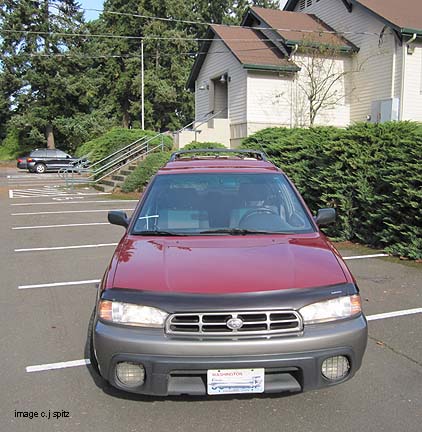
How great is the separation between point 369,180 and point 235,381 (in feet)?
21.5

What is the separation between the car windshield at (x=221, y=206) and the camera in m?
4.07

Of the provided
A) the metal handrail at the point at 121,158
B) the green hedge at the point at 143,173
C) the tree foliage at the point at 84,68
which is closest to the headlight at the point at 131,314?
the green hedge at the point at 143,173

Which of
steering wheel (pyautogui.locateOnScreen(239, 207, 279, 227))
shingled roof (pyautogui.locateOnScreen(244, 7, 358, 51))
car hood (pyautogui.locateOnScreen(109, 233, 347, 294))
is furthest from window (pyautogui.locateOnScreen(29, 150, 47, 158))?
car hood (pyautogui.locateOnScreen(109, 233, 347, 294))

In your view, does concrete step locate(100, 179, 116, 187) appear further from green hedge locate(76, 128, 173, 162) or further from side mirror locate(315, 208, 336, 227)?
side mirror locate(315, 208, 336, 227)

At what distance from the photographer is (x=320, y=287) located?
3033 millimetres

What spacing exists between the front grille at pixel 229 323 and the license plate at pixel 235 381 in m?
0.22

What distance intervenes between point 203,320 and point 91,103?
49.0 metres

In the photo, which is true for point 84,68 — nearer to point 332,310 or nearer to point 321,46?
point 321,46

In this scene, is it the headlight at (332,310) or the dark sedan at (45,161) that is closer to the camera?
the headlight at (332,310)

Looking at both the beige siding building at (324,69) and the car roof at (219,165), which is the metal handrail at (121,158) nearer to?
the beige siding building at (324,69)

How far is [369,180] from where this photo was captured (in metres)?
8.60

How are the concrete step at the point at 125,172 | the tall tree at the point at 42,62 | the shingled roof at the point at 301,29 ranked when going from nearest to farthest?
the shingled roof at the point at 301,29 < the concrete step at the point at 125,172 < the tall tree at the point at 42,62

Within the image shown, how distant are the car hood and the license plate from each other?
469 mm

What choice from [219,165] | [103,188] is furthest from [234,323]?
[103,188]
